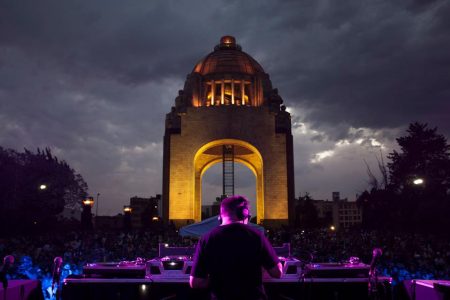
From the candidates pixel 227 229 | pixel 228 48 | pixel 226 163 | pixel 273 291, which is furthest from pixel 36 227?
pixel 227 229

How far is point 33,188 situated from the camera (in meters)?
44.6

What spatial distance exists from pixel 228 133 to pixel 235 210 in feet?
112

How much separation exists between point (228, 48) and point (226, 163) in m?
11.5

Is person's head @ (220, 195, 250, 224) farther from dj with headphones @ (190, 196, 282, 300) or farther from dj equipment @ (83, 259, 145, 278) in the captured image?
dj equipment @ (83, 259, 145, 278)

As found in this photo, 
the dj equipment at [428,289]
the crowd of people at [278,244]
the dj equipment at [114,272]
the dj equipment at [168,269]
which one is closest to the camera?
the dj equipment at [428,289]

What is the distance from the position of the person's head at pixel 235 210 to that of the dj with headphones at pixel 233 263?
0.16 feet

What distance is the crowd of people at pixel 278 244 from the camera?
600 inches

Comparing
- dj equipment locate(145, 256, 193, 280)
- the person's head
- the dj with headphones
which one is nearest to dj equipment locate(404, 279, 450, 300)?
dj equipment locate(145, 256, 193, 280)

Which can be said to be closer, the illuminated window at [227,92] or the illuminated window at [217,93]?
the illuminated window at [227,92]

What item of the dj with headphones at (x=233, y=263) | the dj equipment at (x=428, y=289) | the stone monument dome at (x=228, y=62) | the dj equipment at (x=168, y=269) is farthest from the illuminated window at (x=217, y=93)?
the dj with headphones at (x=233, y=263)

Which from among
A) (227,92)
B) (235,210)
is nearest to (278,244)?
(227,92)

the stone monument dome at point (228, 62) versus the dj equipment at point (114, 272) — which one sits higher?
the stone monument dome at point (228, 62)

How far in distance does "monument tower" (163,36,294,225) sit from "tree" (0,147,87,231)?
12.5 metres

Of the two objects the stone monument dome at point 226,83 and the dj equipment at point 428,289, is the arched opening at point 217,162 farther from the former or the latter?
the dj equipment at point 428,289
